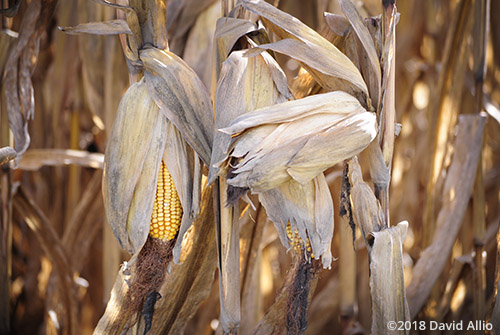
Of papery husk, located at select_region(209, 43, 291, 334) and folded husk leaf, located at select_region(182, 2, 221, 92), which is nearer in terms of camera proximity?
papery husk, located at select_region(209, 43, 291, 334)

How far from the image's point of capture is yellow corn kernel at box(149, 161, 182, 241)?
0.71m

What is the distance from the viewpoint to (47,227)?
117cm

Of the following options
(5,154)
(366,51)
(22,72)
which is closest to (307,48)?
(366,51)

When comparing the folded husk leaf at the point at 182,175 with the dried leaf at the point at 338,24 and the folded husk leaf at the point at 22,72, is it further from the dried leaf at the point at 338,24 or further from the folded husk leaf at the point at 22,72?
the folded husk leaf at the point at 22,72

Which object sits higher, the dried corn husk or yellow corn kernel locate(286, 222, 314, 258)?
the dried corn husk

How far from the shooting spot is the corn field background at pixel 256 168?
2.33ft

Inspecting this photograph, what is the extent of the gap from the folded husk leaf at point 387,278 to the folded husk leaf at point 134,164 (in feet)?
1.01

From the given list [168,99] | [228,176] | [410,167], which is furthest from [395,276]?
[410,167]

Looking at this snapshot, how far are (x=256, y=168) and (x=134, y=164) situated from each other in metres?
0.17

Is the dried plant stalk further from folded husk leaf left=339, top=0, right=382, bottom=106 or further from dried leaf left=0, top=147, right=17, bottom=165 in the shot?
dried leaf left=0, top=147, right=17, bottom=165

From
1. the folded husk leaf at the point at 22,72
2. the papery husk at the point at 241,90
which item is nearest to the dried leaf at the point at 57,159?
the folded husk leaf at the point at 22,72

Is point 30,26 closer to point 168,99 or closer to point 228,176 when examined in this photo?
point 168,99

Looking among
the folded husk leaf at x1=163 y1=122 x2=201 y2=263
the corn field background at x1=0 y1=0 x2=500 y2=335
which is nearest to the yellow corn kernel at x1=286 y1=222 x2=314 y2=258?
the corn field background at x1=0 y1=0 x2=500 y2=335

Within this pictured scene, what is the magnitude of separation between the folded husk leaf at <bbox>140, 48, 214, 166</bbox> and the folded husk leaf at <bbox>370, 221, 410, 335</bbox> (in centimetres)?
26
